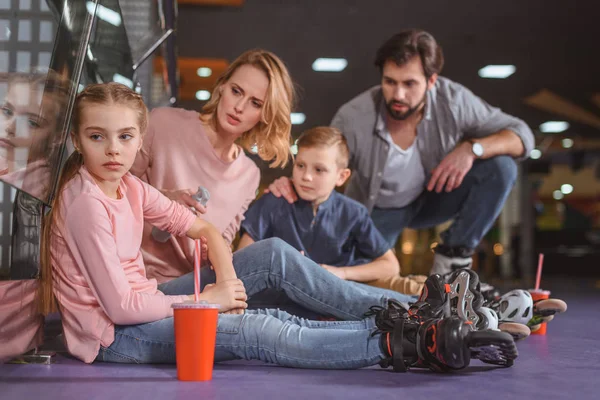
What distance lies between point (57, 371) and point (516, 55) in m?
6.86

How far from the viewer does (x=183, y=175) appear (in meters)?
2.15

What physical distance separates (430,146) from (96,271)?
1967 millimetres

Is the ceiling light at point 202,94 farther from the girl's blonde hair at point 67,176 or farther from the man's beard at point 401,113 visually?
the girl's blonde hair at point 67,176

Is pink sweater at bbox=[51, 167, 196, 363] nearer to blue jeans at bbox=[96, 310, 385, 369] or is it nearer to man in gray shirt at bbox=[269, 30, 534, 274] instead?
blue jeans at bbox=[96, 310, 385, 369]

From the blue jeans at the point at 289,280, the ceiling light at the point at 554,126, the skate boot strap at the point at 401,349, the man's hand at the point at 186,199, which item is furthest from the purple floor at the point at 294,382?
the ceiling light at the point at 554,126

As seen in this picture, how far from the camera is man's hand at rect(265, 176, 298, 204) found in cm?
247

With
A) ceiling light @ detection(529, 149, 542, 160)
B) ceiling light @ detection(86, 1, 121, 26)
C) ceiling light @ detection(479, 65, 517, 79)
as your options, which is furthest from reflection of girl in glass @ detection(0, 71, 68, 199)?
ceiling light @ detection(529, 149, 542, 160)

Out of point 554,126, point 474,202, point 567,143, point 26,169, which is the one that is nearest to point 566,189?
point 567,143

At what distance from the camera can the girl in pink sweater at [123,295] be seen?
147 cm

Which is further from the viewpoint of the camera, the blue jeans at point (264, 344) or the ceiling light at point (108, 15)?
the ceiling light at point (108, 15)

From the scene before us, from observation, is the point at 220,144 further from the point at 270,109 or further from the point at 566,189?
the point at 566,189

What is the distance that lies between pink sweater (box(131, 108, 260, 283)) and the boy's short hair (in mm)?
364

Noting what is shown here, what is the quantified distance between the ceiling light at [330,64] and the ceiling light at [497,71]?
67.9 inches

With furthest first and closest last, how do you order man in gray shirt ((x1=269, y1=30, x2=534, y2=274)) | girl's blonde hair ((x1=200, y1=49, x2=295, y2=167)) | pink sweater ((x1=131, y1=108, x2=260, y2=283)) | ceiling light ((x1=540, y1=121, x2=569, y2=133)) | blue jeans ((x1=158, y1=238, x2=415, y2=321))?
ceiling light ((x1=540, y1=121, x2=569, y2=133)) < man in gray shirt ((x1=269, y1=30, x2=534, y2=274)) < girl's blonde hair ((x1=200, y1=49, x2=295, y2=167)) < pink sweater ((x1=131, y1=108, x2=260, y2=283)) < blue jeans ((x1=158, y1=238, x2=415, y2=321))
